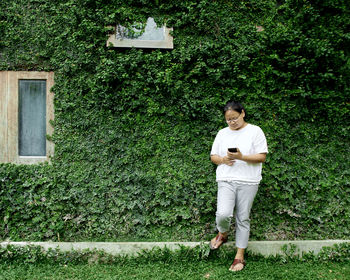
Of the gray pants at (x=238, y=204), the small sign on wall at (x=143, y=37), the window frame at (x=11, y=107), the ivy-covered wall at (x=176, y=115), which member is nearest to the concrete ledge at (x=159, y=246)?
the ivy-covered wall at (x=176, y=115)

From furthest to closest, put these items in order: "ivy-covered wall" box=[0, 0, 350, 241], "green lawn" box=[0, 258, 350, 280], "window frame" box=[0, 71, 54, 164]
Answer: "window frame" box=[0, 71, 54, 164] < "ivy-covered wall" box=[0, 0, 350, 241] < "green lawn" box=[0, 258, 350, 280]

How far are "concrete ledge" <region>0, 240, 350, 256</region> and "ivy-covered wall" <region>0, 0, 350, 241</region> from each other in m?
0.22

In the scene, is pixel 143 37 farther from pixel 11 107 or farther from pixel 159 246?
pixel 159 246

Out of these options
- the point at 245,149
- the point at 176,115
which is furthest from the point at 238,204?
the point at 176,115

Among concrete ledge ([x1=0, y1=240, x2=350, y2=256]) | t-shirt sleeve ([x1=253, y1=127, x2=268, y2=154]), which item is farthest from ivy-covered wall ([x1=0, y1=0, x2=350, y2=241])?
t-shirt sleeve ([x1=253, y1=127, x2=268, y2=154])

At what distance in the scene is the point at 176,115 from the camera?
4082 millimetres

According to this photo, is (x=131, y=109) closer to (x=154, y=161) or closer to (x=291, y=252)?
(x=154, y=161)

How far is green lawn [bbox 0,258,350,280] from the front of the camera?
10.7 ft

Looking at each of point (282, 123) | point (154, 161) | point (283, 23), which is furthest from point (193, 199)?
point (283, 23)

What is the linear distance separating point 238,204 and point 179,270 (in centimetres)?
116

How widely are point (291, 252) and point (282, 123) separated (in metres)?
1.91

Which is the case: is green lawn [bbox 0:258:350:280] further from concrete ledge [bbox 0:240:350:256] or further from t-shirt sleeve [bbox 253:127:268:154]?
t-shirt sleeve [bbox 253:127:268:154]

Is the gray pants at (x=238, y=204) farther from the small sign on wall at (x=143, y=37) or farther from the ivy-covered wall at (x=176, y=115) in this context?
the small sign on wall at (x=143, y=37)

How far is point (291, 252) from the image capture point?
12.2ft
